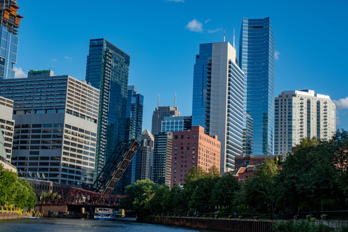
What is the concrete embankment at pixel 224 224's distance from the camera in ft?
257

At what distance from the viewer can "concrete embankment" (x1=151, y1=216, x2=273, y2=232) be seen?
257 ft

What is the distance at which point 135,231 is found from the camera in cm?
9481

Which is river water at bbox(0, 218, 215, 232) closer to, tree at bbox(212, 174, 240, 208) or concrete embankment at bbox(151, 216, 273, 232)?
concrete embankment at bbox(151, 216, 273, 232)

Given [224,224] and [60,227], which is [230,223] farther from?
[60,227]

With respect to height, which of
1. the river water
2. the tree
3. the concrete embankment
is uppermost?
the tree

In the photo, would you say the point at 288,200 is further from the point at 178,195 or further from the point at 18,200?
the point at 18,200

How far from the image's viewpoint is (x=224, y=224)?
320 ft

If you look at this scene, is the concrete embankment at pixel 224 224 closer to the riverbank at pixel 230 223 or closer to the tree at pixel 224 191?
the riverbank at pixel 230 223

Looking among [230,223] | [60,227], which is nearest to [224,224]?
[230,223]

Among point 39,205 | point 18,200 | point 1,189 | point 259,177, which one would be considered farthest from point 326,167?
point 39,205

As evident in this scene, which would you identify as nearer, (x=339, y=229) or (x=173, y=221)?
(x=339, y=229)

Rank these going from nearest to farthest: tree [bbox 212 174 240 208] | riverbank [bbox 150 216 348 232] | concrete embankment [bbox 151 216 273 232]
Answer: riverbank [bbox 150 216 348 232], concrete embankment [bbox 151 216 273 232], tree [bbox 212 174 240 208]

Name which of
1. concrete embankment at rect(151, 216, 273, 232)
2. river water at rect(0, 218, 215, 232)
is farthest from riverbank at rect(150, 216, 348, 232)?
river water at rect(0, 218, 215, 232)

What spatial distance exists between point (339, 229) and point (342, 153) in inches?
688
